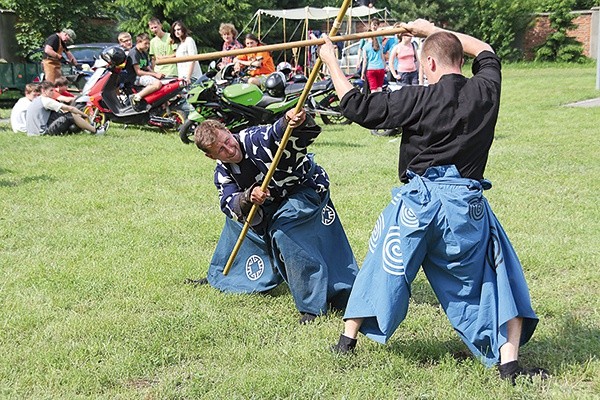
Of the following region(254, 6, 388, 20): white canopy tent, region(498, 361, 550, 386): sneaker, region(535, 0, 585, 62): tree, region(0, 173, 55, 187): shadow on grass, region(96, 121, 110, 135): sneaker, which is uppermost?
region(254, 6, 388, 20): white canopy tent

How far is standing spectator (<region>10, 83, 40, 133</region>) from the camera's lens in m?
12.6

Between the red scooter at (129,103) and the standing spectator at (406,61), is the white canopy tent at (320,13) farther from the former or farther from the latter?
the red scooter at (129,103)

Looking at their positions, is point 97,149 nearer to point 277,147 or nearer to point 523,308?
point 277,147

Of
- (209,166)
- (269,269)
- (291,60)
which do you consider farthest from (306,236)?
(291,60)

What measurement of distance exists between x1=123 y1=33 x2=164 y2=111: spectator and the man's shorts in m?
1.04

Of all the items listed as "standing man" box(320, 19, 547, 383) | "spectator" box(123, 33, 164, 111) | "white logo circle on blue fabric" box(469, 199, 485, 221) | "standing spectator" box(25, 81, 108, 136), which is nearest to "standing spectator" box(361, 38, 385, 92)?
"spectator" box(123, 33, 164, 111)

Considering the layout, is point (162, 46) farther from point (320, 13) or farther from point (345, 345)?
point (320, 13)

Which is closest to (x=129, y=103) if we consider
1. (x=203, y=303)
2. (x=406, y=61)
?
(x=406, y=61)

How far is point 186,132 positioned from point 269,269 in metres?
6.52

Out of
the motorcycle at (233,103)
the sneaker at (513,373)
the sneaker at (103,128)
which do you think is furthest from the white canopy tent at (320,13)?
the sneaker at (513,373)

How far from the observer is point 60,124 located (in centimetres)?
1234

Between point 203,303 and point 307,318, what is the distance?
71 cm

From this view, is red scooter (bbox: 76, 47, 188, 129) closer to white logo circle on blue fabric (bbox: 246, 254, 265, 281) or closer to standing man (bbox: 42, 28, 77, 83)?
standing man (bbox: 42, 28, 77, 83)

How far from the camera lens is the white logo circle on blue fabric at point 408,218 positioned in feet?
11.7
